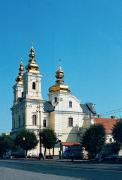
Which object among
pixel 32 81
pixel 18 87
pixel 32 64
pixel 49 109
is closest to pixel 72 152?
pixel 49 109

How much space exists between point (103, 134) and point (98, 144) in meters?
1.98

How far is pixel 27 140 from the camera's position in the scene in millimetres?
84812

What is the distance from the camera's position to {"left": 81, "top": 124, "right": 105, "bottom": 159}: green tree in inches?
2702

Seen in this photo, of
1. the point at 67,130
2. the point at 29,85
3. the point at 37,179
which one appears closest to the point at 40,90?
the point at 29,85

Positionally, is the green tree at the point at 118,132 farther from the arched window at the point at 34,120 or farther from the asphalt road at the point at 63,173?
the arched window at the point at 34,120

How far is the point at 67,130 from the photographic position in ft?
320

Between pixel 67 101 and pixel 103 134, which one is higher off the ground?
pixel 67 101

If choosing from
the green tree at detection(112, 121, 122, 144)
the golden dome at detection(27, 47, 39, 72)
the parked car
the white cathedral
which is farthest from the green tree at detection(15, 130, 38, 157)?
the green tree at detection(112, 121, 122, 144)

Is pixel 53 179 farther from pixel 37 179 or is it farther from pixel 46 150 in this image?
pixel 46 150

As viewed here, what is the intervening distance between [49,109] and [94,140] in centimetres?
3075

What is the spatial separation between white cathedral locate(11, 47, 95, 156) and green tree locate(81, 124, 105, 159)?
2533 centimetres

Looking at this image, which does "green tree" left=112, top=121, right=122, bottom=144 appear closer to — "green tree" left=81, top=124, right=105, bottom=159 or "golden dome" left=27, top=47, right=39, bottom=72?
"green tree" left=81, top=124, right=105, bottom=159

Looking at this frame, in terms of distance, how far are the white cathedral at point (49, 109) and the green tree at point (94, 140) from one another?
25335 millimetres

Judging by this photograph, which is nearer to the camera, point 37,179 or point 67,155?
point 37,179
